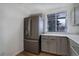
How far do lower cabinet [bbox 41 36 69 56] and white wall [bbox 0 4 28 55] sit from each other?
14.7 inches

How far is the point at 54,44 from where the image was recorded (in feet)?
5.17

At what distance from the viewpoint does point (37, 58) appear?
1466 mm

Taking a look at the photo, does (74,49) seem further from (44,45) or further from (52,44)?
(44,45)

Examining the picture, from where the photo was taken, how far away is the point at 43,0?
4.75 feet

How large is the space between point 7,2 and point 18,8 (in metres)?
0.18

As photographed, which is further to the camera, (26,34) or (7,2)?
(26,34)

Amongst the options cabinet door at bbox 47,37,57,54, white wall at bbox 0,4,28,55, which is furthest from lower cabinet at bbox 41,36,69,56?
white wall at bbox 0,4,28,55

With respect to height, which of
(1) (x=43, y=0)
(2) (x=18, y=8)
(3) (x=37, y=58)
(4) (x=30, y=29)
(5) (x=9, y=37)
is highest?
(1) (x=43, y=0)

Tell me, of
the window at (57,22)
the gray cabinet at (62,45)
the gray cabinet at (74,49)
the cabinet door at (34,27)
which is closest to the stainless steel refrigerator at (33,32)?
the cabinet door at (34,27)

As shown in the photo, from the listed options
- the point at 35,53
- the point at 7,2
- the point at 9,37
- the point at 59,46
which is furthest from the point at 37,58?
the point at 7,2

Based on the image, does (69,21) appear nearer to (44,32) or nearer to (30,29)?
(44,32)

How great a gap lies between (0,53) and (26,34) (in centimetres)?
48

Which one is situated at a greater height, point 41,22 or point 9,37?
point 41,22

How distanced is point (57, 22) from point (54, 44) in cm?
36
